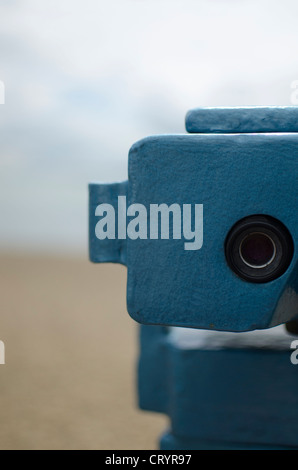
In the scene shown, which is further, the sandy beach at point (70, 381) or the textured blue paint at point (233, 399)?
the sandy beach at point (70, 381)

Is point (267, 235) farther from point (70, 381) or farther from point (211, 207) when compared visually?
point (70, 381)

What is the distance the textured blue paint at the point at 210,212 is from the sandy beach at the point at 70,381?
783mm

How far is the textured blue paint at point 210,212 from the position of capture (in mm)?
994

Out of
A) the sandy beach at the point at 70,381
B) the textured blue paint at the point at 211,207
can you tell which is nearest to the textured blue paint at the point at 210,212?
the textured blue paint at the point at 211,207

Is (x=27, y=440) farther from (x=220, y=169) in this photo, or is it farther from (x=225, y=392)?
(x=220, y=169)

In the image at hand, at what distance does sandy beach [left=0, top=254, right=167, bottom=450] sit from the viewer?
272 centimetres

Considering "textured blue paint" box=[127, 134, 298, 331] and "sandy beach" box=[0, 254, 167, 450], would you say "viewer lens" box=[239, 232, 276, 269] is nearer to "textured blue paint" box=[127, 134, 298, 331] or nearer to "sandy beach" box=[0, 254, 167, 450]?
"textured blue paint" box=[127, 134, 298, 331]

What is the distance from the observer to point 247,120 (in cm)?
111

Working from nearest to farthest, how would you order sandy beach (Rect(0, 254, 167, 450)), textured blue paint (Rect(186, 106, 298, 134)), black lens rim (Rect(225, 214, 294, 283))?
black lens rim (Rect(225, 214, 294, 283))
textured blue paint (Rect(186, 106, 298, 134))
sandy beach (Rect(0, 254, 167, 450))

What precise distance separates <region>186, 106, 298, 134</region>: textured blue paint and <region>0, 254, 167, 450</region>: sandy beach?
1039 millimetres

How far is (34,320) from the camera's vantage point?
576 cm

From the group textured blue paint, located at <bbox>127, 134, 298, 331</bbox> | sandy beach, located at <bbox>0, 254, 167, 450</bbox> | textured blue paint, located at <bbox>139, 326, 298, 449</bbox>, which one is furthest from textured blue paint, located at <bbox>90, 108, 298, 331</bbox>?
sandy beach, located at <bbox>0, 254, 167, 450</bbox>

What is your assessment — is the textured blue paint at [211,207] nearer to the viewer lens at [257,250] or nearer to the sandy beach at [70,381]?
Answer: the viewer lens at [257,250]
